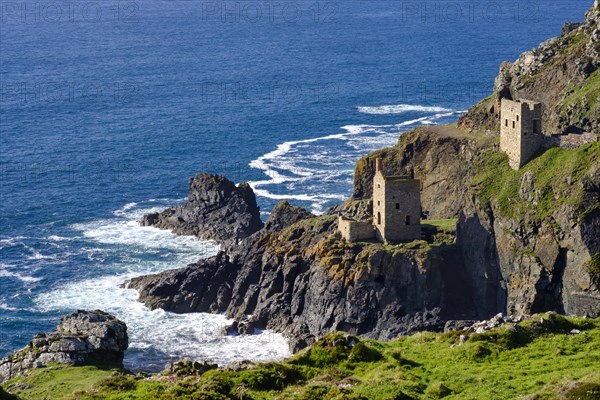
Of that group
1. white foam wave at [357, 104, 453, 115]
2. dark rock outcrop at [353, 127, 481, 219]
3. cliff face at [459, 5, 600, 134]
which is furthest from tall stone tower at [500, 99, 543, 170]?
white foam wave at [357, 104, 453, 115]

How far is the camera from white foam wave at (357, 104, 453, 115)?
631ft

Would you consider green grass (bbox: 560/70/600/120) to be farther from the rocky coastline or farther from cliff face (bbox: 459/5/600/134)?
the rocky coastline

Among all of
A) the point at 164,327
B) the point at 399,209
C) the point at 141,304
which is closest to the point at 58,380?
the point at 164,327

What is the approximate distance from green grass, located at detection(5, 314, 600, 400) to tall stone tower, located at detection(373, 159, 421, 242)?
3316cm

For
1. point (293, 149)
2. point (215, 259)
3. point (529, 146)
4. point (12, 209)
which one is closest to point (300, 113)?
point (293, 149)

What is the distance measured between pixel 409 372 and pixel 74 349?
87.9 ft

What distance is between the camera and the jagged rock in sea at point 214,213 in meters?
133

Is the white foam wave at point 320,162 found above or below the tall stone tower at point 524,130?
below

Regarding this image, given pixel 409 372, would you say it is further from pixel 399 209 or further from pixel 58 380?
pixel 399 209

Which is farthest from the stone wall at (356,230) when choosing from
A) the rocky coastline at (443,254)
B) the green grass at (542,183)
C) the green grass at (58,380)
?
the green grass at (58,380)

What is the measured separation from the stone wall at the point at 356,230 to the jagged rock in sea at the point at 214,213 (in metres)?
Result: 25.1

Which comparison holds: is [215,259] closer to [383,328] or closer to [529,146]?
[383,328]

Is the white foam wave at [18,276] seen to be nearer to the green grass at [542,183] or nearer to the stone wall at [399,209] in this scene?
the stone wall at [399,209]

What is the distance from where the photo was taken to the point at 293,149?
172250 mm
